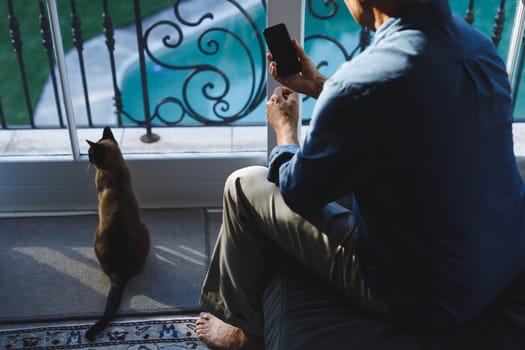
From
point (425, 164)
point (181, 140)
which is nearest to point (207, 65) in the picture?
point (181, 140)

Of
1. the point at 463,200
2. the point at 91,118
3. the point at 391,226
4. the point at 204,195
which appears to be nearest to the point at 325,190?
the point at 391,226

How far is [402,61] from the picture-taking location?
3.18ft

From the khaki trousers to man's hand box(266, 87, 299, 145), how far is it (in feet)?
0.31

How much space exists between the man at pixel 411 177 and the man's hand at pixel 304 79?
22 centimetres

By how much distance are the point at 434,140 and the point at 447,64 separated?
0.12m

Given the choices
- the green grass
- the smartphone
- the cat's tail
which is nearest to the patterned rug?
the cat's tail

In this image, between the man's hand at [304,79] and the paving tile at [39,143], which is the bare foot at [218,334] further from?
the paving tile at [39,143]

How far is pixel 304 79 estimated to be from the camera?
1.44 metres

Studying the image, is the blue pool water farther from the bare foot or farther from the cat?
the bare foot

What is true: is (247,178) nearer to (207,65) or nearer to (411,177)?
(411,177)

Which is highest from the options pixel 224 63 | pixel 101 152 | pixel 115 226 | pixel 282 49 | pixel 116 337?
pixel 282 49

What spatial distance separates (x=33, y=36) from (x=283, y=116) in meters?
1.18

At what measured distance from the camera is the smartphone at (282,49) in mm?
1409

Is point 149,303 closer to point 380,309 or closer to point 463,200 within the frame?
Answer: point 380,309
